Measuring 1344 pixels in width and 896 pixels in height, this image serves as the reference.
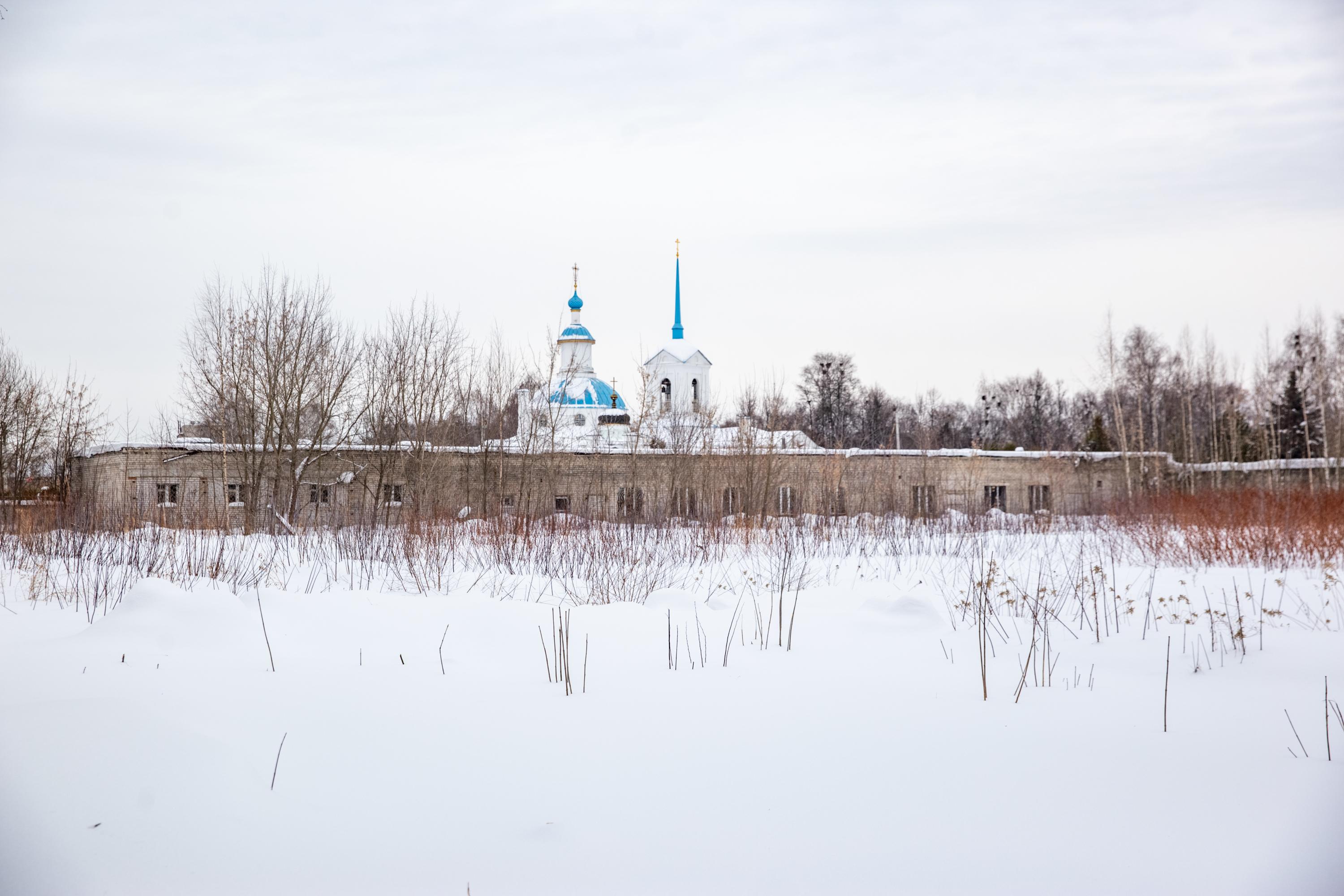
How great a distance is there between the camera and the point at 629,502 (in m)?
→ 22.8

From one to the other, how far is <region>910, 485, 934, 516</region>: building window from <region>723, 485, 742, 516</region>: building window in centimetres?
397

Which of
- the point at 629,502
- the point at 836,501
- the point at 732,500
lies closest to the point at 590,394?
the point at 629,502

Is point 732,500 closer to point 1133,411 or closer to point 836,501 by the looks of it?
point 836,501

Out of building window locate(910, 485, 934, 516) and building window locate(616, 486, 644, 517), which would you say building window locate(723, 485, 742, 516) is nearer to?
building window locate(616, 486, 644, 517)

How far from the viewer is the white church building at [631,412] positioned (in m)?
21.7

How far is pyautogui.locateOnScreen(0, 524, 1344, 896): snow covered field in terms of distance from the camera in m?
2.96

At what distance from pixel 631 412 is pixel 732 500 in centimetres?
1961

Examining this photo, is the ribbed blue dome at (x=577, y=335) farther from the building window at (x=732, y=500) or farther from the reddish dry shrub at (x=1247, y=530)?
the reddish dry shrub at (x=1247, y=530)

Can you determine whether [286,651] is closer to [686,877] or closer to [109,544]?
[686,877]

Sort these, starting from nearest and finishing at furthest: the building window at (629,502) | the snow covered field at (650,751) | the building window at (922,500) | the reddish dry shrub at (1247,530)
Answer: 1. the snow covered field at (650,751)
2. the reddish dry shrub at (1247,530)
3. the building window at (629,502)
4. the building window at (922,500)

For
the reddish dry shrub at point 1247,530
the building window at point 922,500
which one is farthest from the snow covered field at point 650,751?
the building window at point 922,500

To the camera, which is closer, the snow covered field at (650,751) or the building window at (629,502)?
the snow covered field at (650,751)

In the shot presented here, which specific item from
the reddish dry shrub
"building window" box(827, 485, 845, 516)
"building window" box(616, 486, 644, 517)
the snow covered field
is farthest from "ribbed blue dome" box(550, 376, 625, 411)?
the snow covered field

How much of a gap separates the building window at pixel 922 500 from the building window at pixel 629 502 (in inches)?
242
